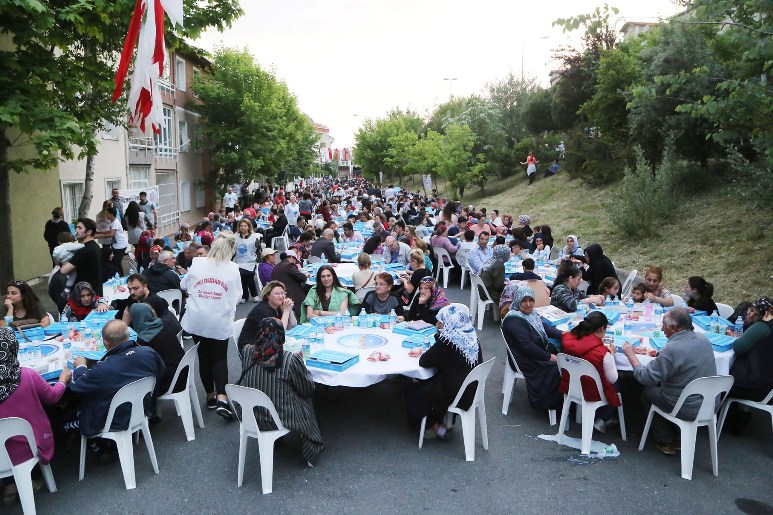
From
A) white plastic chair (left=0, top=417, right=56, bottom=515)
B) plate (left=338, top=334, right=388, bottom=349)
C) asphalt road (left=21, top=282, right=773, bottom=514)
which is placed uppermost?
plate (left=338, top=334, right=388, bottom=349)

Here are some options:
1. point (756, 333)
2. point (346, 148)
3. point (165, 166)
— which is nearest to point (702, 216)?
point (756, 333)

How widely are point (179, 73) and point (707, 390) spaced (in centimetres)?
2841

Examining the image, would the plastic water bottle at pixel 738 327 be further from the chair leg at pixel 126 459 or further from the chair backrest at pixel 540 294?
the chair leg at pixel 126 459

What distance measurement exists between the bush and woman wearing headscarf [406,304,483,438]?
11632mm

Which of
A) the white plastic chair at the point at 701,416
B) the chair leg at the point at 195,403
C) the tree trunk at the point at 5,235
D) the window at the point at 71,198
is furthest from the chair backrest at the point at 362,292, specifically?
the window at the point at 71,198

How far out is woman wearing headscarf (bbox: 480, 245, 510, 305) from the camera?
9594 mm

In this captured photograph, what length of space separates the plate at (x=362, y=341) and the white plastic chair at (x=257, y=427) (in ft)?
4.19

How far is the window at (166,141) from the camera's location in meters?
25.1

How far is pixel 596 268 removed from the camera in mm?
9258

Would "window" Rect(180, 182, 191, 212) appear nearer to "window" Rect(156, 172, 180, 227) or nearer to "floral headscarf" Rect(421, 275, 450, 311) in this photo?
"window" Rect(156, 172, 180, 227)

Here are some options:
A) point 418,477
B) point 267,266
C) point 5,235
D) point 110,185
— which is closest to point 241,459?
point 418,477

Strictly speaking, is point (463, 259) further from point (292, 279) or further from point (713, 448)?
point (713, 448)

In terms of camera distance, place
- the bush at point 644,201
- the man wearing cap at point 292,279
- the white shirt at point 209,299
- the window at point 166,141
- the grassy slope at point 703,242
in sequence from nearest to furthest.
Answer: the white shirt at point 209,299
the man wearing cap at point 292,279
the grassy slope at point 703,242
the bush at point 644,201
the window at point 166,141

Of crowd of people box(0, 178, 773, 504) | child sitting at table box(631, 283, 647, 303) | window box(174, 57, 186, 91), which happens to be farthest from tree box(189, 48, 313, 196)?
child sitting at table box(631, 283, 647, 303)
